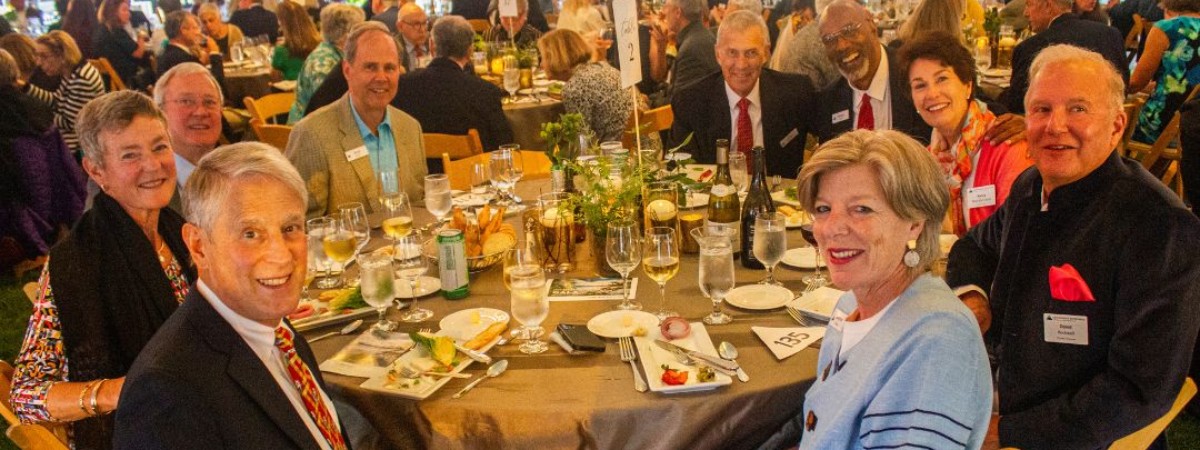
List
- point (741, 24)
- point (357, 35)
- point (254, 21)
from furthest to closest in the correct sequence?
point (254, 21) → point (741, 24) → point (357, 35)

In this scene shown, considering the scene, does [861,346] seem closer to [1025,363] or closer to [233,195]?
[1025,363]

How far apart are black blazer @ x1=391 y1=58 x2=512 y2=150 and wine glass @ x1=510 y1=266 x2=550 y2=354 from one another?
10.8ft

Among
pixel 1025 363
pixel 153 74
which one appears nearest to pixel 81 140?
pixel 1025 363

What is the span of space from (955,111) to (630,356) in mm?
1628

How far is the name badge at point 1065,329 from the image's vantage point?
2076mm

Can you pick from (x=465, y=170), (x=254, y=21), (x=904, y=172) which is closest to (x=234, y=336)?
(x=904, y=172)

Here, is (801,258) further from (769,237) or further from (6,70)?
(6,70)

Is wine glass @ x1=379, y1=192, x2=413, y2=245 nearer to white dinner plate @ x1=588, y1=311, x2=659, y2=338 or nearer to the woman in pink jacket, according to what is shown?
white dinner plate @ x1=588, y1=311, x2=659, y2=338

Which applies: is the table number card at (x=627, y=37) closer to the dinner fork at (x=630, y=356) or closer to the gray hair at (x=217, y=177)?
the dinner fork at (x=630, y=356)

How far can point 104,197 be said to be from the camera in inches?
95.8

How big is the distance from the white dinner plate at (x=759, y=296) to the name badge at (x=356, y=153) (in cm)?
202

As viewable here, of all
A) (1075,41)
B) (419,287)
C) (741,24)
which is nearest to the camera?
(419,287)

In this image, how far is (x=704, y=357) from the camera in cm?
212

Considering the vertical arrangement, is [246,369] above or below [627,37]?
below
